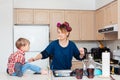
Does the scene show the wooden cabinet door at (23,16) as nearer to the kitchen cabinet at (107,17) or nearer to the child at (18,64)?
the kitchen cabinet at (107,17)

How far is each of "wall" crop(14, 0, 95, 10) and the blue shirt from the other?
2.35 metres

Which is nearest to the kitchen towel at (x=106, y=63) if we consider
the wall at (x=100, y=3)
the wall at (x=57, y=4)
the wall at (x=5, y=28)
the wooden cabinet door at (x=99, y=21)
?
the wall at (x=100, y=3)

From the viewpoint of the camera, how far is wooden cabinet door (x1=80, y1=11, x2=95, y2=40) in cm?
473

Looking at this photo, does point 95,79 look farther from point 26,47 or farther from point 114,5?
point 114,5

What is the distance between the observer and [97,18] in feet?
15.1

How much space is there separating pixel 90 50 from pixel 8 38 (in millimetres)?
2034

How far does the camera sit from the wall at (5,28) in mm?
4121

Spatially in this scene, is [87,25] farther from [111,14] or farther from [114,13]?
[114,13]

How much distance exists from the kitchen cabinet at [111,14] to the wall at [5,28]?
6.45ft

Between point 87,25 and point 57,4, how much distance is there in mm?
868

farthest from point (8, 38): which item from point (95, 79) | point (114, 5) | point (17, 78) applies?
point (95, 79)

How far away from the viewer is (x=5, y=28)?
4.13 m

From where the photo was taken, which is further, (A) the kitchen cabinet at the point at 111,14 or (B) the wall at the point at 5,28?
(B) the wall at the point at 5,28

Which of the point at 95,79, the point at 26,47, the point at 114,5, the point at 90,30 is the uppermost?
the point at 114,5
